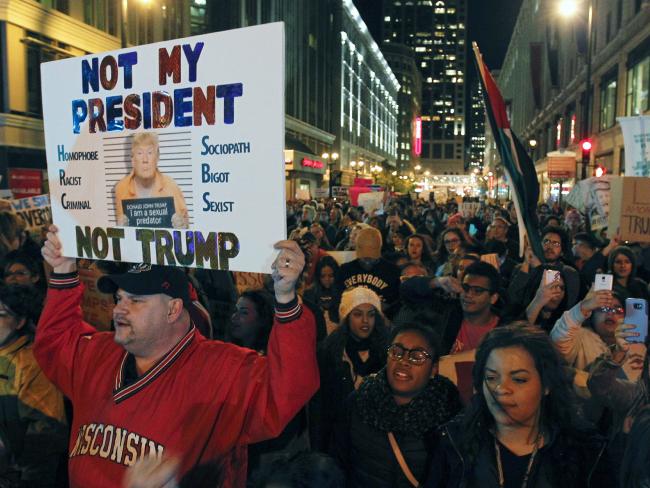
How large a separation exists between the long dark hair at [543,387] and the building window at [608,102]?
28.7 m

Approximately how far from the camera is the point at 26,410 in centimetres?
364

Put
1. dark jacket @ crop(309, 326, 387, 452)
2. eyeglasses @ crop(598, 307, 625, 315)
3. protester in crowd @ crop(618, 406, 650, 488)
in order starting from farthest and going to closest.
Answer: eyeglasses @ crop(598, 307, 625, 315), dark jacket @ crop(309, 326, 387, 452), protester in crowd @ crop(618, 406, 650, 488)

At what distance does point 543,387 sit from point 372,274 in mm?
3609

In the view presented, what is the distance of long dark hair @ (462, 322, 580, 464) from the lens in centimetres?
275

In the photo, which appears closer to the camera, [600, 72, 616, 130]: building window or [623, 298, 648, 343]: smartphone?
[623, 298, 648, 343]: smartphone

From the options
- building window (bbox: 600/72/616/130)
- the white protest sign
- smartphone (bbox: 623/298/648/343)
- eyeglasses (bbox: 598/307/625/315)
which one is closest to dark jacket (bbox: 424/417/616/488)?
smartphone (bbox: 623/298/648/343)

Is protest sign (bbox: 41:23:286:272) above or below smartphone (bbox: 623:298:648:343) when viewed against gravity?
above

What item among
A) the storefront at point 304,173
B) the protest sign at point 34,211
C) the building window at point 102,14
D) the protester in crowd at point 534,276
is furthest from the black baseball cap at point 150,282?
the storefront at point 304,173

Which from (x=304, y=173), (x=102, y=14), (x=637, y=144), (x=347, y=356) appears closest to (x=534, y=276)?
(x=347, y=356)

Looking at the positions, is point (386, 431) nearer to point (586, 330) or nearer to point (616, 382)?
point (616, 382)

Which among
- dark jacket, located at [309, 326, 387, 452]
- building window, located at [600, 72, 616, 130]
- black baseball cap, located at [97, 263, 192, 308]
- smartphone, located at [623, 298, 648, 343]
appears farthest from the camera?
building window, located at [600, 72, 616, 130]

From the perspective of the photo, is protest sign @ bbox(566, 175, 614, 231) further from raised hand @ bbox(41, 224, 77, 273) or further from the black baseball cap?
raised hand @ bbox(41, 224, 77, 273)

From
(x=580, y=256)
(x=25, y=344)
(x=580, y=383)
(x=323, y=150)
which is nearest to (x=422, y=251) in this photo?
(x=580, y=256)

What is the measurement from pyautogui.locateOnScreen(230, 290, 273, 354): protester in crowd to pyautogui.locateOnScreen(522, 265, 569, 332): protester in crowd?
176 centimetres
